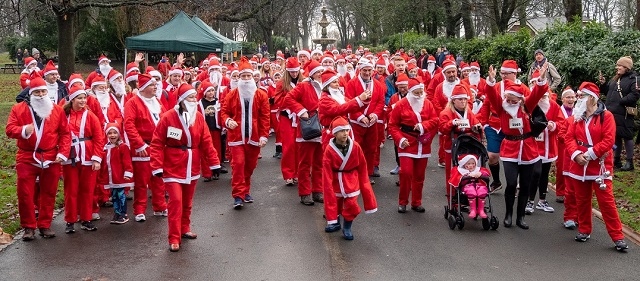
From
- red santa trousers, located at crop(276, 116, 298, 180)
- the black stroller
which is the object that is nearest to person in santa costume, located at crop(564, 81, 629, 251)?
the black stroller

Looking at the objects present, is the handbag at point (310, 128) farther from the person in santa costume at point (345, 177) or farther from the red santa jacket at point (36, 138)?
the red santa jacket at point (36, 138)

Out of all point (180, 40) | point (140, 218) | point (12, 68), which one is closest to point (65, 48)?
point (180, 40)

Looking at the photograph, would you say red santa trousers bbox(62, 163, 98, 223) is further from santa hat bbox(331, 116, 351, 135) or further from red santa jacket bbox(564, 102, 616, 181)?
red santa jacket bbox(564, 102, 616, 181)

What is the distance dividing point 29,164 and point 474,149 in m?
5.40

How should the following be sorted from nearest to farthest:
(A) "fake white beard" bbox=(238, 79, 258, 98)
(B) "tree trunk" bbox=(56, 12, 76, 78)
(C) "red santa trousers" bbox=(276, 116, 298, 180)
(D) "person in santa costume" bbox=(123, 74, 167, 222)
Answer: (D) "person in santa costume" bbox=(123, 74, 167, 222), (A) "fake white beard" bbox=(238, 79, 258, 98), (C) "red santa trousers" bbox=(276, 116, 298, 180), (B) "tree trunk" bbox=(56, 12, 76, 78)

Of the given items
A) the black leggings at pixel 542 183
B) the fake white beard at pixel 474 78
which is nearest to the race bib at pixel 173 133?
the black leggings at pixel 542 183

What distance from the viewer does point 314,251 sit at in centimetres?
798

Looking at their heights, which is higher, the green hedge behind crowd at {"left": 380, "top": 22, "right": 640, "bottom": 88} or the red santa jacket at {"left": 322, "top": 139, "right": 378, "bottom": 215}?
the green hedge behind crowd at {"left": 380, "top": 22, "right": 640, "bottom": 88}

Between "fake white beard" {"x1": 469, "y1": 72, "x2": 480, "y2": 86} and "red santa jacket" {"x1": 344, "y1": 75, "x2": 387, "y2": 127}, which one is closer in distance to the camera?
"red santa jacket" {"x1": 344, "y1": 75, "x2": 387, "y2": 127}

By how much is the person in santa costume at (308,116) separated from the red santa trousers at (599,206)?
11.8 feet

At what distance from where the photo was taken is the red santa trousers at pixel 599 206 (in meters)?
8.04

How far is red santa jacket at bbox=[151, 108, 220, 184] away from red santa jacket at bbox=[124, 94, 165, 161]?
3.77ft

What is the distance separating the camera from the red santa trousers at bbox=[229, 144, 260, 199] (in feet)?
32.9

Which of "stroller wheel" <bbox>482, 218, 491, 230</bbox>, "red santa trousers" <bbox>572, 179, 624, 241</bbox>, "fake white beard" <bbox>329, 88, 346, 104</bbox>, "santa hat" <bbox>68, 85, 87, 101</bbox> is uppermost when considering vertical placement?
"santa hat" <bbox>68, 85, 87, 101</bbox>
